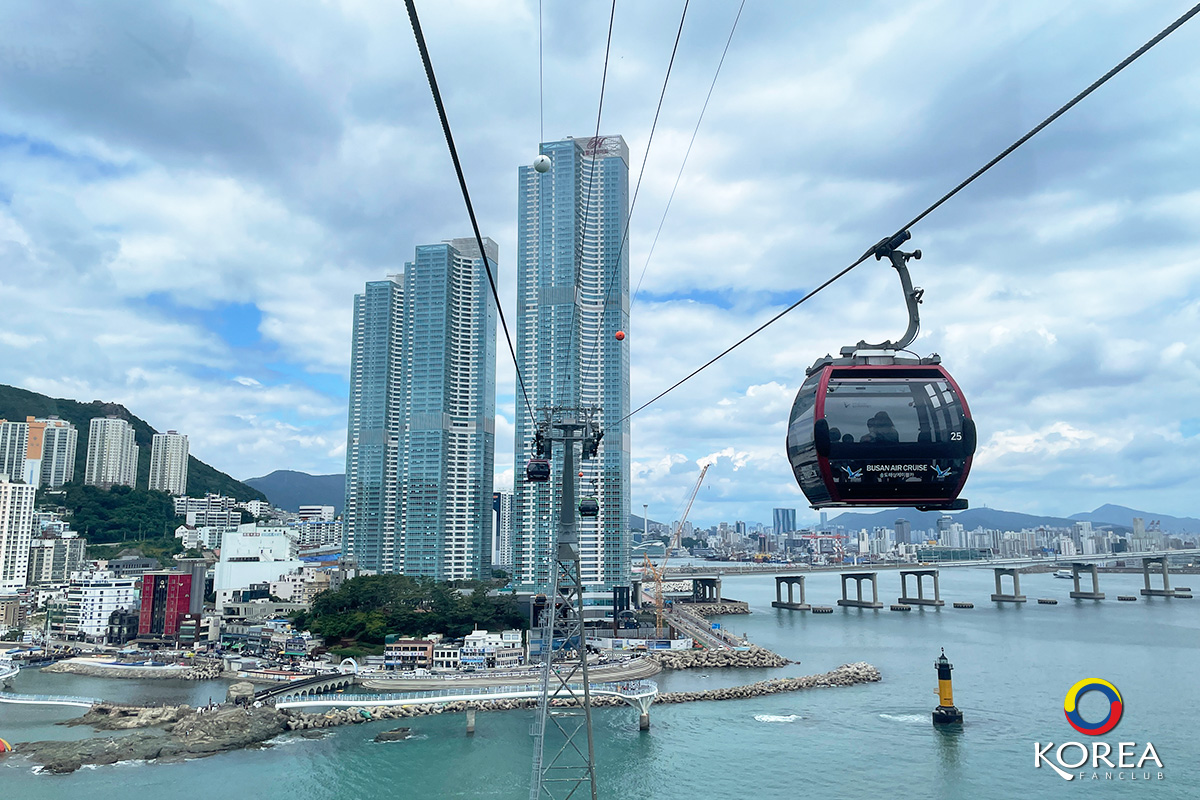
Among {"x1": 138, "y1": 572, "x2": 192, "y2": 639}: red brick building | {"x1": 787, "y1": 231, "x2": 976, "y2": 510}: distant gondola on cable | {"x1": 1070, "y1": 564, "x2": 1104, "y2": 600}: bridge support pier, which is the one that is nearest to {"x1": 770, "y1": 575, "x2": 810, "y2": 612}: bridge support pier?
{"x1": 1070, "y1": 564, "x2": 1104, "y2": 600}: bridge support pier

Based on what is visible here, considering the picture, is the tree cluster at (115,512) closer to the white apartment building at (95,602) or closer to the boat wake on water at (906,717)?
the white apartment building at (95,602)

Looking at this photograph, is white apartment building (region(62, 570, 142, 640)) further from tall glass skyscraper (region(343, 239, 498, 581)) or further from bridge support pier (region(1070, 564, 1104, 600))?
bridge support pier (region(1070, 564, 1104, 600))

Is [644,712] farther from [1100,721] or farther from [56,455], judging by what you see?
[56,455]

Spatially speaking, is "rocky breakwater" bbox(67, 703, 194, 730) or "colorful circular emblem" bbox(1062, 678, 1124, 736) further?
"rocky breakwater" bbox(67, 703, 194, 730)

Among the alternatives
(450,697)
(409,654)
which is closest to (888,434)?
(450,697)

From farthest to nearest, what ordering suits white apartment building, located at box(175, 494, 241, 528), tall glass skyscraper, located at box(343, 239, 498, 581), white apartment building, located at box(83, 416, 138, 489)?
white apartment building, located at box(83, 416, 138, 489) → white apartment building, located at box(175, 494, 241, 528) → tall glass skyscraper, located at box(343, 239, 498, 581)

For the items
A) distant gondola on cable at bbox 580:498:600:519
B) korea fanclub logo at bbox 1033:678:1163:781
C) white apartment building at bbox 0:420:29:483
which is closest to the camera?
distant gondola on cable at bbox 580:498:600:519
